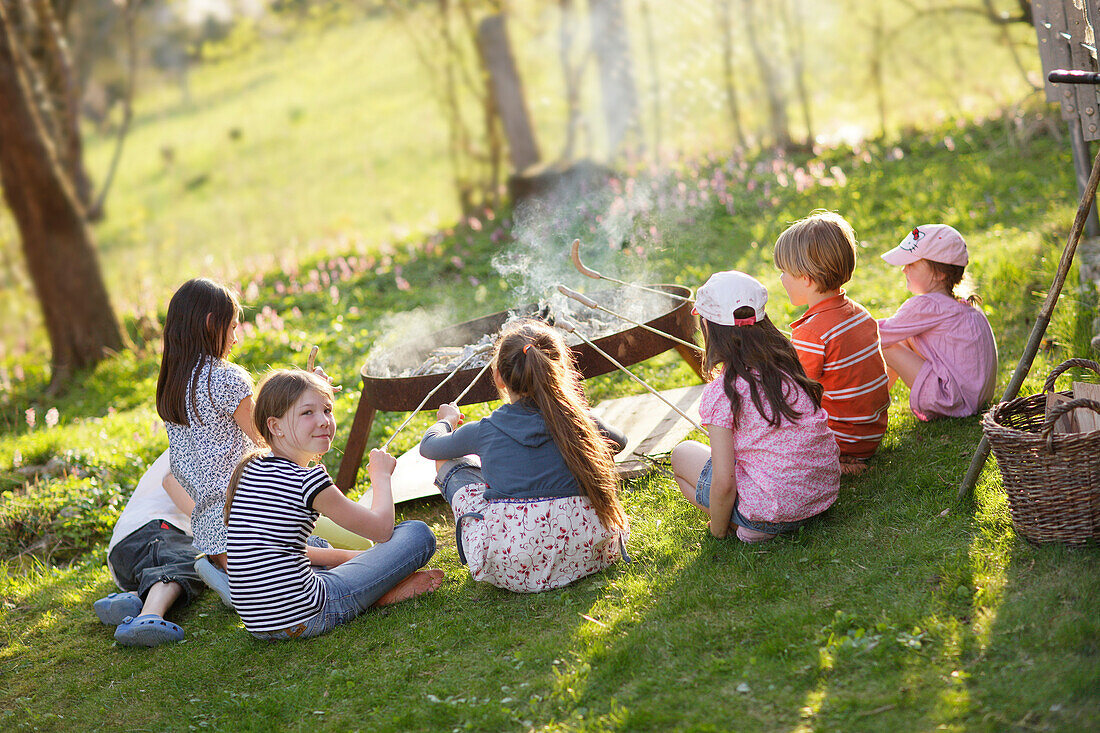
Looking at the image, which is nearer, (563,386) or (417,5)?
(563,386)

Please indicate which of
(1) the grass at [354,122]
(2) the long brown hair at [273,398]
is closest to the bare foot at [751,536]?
(2) the long brown hair at [273,398]

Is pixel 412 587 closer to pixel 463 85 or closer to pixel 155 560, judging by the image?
pixel 155 560

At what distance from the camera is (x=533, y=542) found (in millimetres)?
3400

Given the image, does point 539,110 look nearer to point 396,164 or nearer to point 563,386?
point 396,164

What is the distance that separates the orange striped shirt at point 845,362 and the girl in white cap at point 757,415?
435 millimetres

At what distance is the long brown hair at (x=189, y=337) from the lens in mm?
3859

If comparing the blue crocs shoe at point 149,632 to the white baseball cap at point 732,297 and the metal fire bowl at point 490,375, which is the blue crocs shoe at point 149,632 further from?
the white baseball cap at point 732,297

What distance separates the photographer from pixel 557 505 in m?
3.40

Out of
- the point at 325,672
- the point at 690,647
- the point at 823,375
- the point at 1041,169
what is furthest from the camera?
the point at 1041,169

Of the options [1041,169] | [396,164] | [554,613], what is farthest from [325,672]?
[396,164]

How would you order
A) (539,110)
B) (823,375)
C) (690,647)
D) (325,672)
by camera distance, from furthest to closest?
1. (539,110)
2. (823,375)
3. (325,672)
4. (690,647)

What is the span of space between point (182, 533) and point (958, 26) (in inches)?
416

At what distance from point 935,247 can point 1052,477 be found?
134 centimetres

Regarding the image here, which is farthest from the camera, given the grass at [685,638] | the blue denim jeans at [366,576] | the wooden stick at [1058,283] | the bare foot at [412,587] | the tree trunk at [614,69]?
the tree trunk at [614,69]
